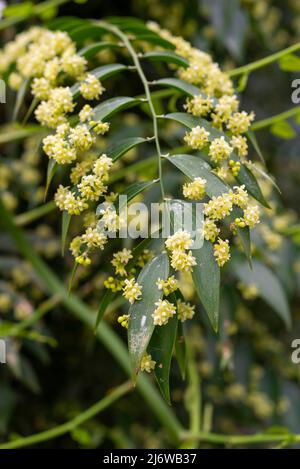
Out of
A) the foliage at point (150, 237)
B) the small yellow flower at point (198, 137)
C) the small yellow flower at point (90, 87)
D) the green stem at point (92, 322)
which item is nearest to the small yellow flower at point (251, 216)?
the foliage at point (150, 237)

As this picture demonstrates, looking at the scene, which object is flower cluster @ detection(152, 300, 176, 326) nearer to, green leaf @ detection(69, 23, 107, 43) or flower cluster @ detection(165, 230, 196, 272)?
flower cluster @ detection(165, 230, 196, 272)

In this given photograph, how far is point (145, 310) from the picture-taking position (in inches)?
22.8

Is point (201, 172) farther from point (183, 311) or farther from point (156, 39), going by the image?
point (156, 39)

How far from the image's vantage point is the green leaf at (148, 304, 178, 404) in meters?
0.58

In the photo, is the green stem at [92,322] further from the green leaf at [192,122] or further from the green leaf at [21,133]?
the green leaf at [192,122]

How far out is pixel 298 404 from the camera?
1437 millimetres

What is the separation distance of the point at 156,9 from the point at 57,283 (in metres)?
0.75

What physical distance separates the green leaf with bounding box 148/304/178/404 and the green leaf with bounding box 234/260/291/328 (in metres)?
0.52

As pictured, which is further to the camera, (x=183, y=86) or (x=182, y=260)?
(x=183, y=86)

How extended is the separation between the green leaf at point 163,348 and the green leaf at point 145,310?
0.8 inches

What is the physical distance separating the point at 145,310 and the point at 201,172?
152mm

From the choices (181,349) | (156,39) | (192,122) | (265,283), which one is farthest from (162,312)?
(265,283)

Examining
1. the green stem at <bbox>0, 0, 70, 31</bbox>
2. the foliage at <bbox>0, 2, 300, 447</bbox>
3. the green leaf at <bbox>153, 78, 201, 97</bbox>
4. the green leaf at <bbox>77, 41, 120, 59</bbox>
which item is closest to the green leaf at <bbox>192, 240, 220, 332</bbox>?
the foliage at <bbox>0, 2, 300, 447</bbox>

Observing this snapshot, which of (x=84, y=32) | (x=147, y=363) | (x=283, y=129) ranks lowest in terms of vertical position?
(x=147, y=363)
